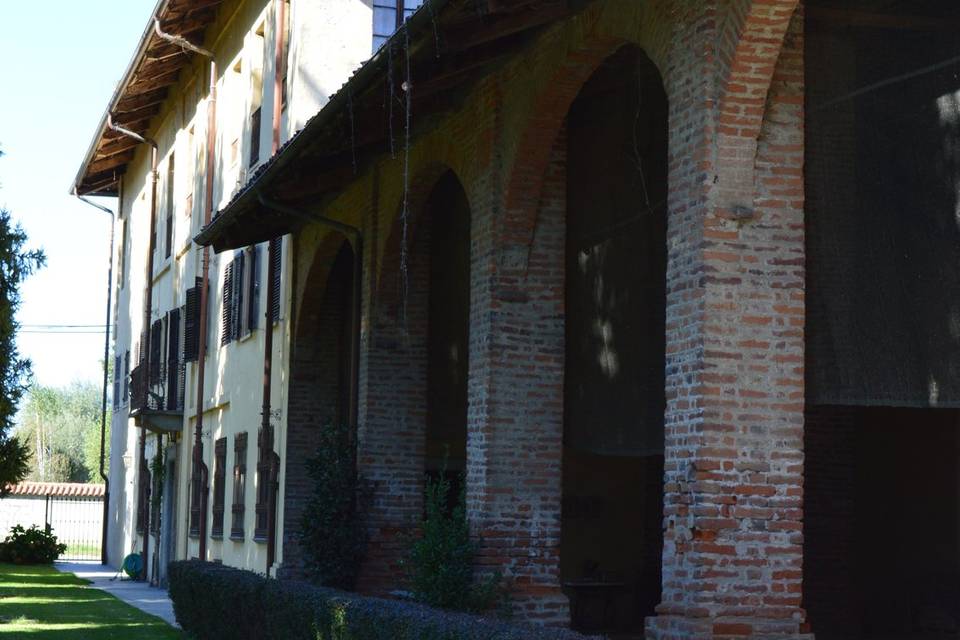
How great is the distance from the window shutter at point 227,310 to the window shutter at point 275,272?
2786 mm

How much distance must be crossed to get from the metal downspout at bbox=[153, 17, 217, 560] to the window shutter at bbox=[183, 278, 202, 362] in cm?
38

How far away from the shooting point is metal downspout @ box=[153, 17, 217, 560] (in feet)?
77.0

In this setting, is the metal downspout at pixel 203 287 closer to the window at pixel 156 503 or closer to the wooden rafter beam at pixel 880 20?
the window at pixel 156 503

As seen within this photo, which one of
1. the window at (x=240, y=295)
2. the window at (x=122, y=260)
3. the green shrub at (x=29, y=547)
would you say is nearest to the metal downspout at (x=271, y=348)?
the window at (x=240, y=295)

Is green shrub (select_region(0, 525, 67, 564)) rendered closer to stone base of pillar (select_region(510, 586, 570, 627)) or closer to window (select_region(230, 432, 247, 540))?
window (select_region(230, 432, 247, 540))

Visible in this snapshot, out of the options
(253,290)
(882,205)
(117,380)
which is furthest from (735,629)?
(117,380)

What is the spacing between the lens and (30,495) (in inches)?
2080

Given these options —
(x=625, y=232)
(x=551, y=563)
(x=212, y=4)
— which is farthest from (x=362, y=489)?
(x=212, y=4)

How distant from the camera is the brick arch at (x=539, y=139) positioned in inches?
416

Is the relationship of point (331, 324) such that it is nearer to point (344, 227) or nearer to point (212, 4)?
point (344, 227)

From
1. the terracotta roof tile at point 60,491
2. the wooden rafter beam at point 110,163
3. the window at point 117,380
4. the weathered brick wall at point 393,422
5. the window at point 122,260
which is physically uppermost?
the wooden rafter beam at point 110,163

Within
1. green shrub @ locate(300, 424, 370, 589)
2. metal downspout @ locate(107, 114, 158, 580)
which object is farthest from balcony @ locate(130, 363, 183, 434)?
green shrub @ locate(300, 424, 370, 589)

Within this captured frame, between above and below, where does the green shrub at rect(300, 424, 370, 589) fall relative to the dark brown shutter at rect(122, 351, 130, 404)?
below

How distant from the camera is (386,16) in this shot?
19.5 meters
